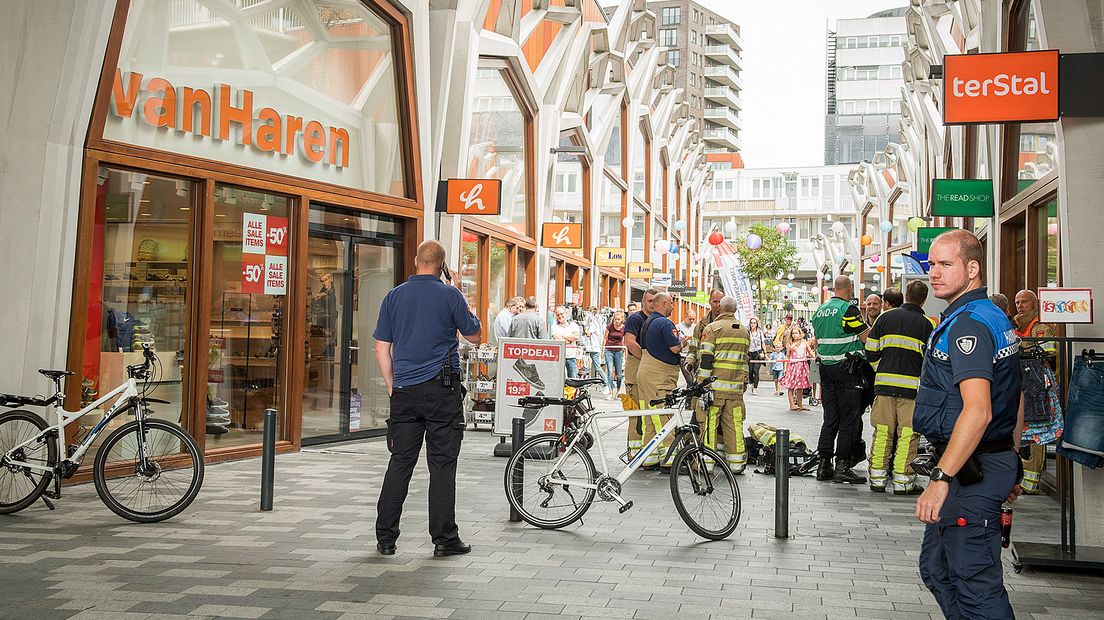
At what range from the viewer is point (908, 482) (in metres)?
9.85

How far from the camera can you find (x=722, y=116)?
113562 mm

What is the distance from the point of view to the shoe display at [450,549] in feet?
22.5

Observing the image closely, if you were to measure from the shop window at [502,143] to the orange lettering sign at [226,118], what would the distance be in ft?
20.0

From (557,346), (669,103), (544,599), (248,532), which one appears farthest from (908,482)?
(669,103)

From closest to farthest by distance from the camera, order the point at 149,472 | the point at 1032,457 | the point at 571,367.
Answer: the point at 149,472
the point at 1032,457
the point at 571,367

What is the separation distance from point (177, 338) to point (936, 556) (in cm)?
855

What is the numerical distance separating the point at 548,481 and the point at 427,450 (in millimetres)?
1341

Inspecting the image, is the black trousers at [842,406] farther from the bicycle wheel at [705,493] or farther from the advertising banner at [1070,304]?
the advertising banner at [1070,304]

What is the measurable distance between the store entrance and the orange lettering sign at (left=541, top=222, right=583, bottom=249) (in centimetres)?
940

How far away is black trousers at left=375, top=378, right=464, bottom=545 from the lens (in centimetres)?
688

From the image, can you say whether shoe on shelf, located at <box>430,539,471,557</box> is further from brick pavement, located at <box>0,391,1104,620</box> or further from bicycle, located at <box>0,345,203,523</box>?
bicycle, located at <box>0,345,203,523</box>

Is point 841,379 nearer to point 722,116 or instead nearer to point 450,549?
point 450,549

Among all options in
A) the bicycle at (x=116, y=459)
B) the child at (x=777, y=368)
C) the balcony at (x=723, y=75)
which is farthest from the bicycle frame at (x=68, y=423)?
the balcony at (x=723, y=75)


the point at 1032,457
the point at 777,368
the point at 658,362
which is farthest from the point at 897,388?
the point at 777,368
